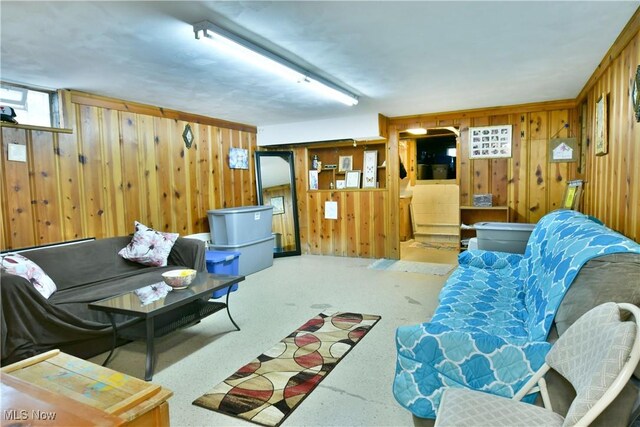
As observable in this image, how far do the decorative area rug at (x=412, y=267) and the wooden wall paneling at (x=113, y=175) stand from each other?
3.25 m

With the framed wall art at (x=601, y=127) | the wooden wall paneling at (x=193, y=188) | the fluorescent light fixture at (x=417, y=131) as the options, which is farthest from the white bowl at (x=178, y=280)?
the fluorescent light fixture at (x=417, y=131)

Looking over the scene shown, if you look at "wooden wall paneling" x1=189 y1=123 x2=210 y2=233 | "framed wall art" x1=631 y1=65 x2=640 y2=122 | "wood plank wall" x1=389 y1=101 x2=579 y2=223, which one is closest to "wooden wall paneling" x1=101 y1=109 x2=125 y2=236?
"wooden wall paneling" x1=189 y1=123 x2=210 y2=233

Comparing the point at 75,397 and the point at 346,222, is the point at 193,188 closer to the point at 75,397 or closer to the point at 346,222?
the point at 346,222

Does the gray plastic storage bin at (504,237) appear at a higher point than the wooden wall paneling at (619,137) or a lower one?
lower

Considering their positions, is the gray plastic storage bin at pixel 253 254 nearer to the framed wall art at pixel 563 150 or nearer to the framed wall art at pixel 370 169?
the framed wall art at pixel 370 169

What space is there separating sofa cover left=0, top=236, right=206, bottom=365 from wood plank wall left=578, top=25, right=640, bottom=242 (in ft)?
11.5

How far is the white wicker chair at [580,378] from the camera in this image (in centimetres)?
101

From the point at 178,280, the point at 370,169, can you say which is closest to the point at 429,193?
the point at 370,169

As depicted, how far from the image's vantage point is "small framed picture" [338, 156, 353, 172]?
20.7 feet

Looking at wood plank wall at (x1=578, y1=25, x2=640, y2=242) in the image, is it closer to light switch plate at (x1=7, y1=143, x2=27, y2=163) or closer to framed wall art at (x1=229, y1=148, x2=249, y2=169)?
framed wall art at (x1=229, y1=148, x2=249, y2=169)

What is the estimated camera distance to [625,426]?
1.05m

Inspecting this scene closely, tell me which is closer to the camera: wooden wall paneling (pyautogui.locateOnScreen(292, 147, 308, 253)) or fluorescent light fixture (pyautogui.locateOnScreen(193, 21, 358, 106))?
fluorescent light fixture (pyautogui.locateOnScreen(193, 21, 358, 106))

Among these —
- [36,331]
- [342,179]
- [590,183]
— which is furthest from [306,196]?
[36,331]

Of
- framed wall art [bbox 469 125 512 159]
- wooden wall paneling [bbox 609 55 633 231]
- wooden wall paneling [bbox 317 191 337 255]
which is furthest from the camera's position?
wooden wall paneling [bbox 317 191 337 255]
